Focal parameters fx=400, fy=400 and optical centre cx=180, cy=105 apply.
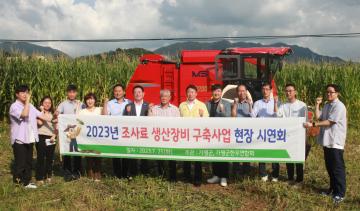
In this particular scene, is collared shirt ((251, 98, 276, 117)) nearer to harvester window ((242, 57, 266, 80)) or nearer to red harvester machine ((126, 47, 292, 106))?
red harvester machine ((126, 47, 292, 106))

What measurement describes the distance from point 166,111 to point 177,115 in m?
0.19

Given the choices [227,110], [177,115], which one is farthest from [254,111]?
[177,115]

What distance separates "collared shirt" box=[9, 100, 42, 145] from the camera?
628 centimetres

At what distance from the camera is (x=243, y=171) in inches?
289

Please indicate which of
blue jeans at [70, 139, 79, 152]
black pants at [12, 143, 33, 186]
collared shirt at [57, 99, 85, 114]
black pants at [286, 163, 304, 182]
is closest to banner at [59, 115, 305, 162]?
blue jeans at [70, 139, 79, 152]

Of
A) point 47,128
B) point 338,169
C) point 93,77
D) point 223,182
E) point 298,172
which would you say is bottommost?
point 223,182

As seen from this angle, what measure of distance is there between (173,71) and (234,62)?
165cm

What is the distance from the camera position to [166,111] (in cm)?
648

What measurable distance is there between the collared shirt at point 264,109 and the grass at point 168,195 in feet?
3.55

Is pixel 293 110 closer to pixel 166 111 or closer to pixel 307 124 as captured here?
pixel 307 124

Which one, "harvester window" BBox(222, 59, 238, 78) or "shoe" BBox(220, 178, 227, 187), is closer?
"shoe" BBox(220, 178, 227, 187)

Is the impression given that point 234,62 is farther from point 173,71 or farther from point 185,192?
point 185,192

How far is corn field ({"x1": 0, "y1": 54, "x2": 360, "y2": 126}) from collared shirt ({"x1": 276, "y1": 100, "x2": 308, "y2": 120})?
23.1 ft

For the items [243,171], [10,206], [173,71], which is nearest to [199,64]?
[173,71]
